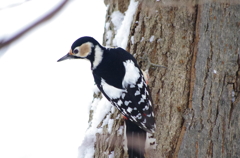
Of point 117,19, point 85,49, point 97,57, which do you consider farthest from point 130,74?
point 117,19

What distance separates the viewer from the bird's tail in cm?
245

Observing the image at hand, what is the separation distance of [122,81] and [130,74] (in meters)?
0.10

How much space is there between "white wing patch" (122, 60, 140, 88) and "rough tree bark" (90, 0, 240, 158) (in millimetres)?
146

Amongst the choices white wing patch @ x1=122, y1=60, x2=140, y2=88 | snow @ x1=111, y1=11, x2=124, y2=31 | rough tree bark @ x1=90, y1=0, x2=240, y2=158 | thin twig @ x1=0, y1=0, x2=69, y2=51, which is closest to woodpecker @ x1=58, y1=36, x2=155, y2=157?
white wing patch @ x1=122, y1=60, x2=140, y2=88

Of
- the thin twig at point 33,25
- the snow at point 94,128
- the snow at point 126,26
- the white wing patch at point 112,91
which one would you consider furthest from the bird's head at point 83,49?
the thin twig at point 33,25

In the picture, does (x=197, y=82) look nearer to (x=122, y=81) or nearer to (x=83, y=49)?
(x=122, y=81)

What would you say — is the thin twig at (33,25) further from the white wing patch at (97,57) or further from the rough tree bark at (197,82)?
the white wing patch at (97,57)

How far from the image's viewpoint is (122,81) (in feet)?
8.80

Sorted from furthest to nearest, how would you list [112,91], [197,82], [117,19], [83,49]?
[117,19], [83,49], [112,91], [197,82]

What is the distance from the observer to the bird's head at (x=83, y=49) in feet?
9.17

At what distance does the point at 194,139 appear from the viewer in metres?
2.44

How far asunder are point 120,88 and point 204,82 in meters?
0.73

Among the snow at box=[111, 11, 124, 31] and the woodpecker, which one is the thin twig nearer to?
the woodpecker

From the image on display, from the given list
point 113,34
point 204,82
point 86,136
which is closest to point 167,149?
point 204,82
